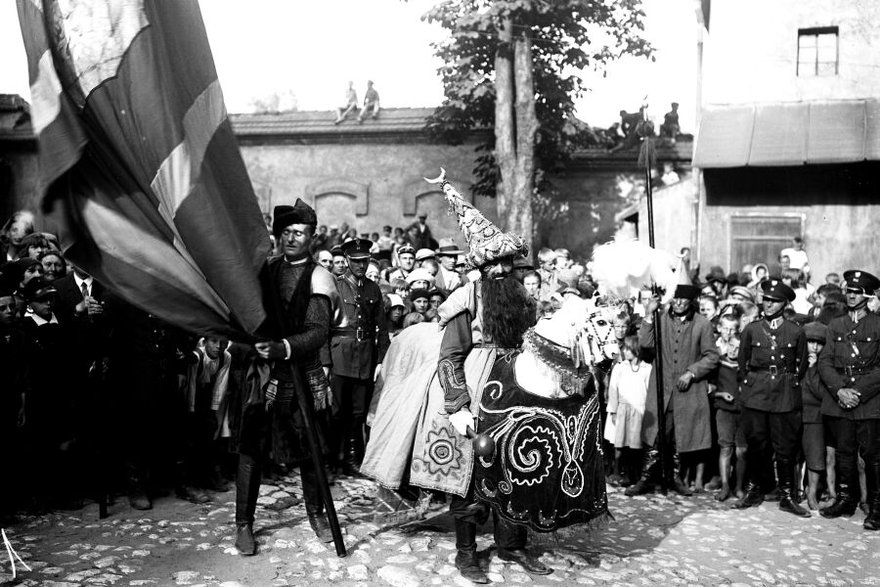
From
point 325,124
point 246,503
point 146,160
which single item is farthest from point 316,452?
point 325,124

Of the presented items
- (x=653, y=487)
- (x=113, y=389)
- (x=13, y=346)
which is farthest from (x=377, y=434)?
(x=653, y=487)

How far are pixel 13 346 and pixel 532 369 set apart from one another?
12.5 feet

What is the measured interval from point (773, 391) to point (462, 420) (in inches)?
153

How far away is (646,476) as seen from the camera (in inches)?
330

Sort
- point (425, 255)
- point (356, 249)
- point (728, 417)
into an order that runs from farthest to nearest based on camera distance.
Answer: point (425, 255)
point (356, 249)
point (728, 417)

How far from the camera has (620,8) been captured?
59.6ft

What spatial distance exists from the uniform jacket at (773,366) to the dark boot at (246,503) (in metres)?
4.68

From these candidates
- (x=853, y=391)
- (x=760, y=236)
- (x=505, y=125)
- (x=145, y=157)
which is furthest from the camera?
(x=760, y=236)

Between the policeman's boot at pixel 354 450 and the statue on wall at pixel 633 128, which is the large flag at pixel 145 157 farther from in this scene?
the statue on wall at pixel 633 128

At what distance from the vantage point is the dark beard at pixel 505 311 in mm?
5562

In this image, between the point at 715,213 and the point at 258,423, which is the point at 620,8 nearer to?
the point at 715,213

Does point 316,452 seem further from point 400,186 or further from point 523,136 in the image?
point 400,186

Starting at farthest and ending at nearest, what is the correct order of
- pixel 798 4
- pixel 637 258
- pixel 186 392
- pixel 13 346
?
1. pixel 798 4
2. pixel 186 392
3. pixel 637 258
4. pixel 13 346

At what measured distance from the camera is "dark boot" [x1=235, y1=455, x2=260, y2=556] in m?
5.74
